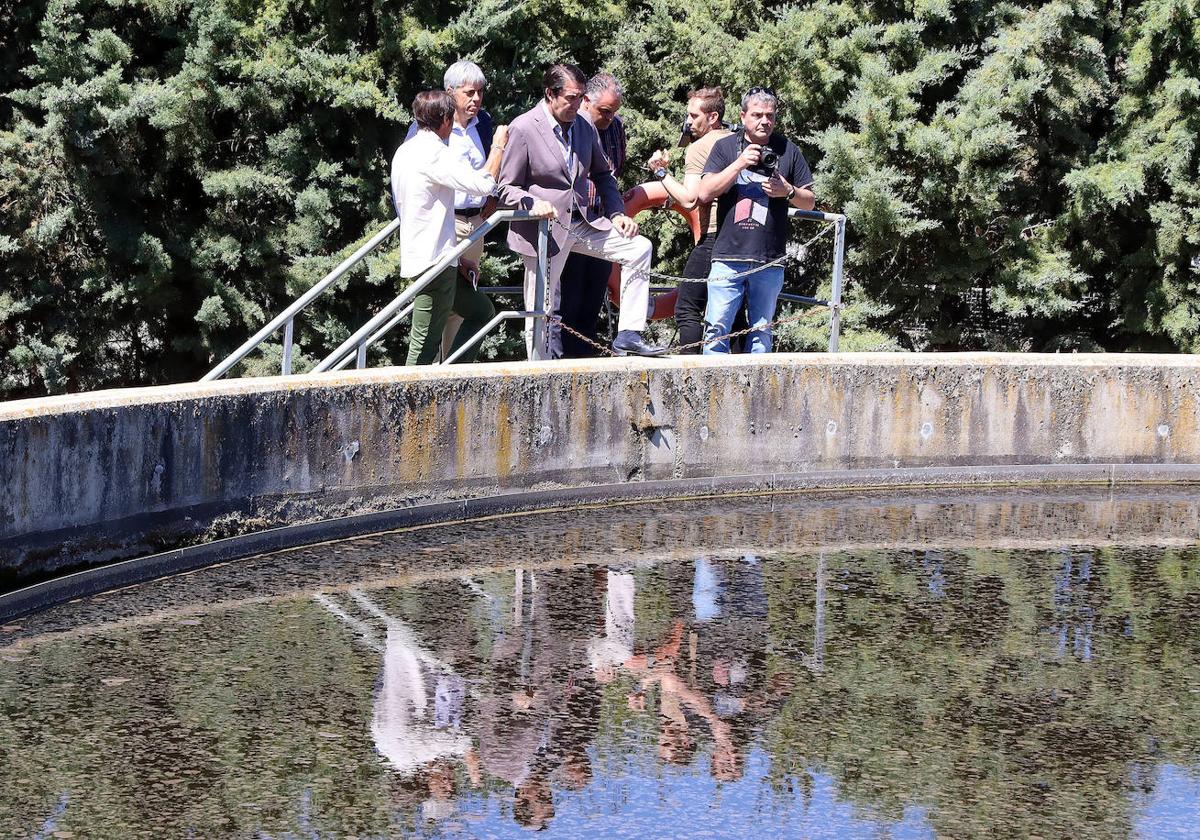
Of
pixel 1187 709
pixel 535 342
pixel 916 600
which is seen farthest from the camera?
pixel 535 342

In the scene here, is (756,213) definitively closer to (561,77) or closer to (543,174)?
(543,174)

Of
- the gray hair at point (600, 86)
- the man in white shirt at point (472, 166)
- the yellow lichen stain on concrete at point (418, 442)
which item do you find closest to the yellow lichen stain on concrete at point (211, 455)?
the yellow lichen stain on concrete at point (418, 442)

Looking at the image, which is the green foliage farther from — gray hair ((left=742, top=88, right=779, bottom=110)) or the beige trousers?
the beige trousers

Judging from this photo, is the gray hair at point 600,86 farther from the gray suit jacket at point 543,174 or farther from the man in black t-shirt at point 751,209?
the man in black t-shirt at point 751,209

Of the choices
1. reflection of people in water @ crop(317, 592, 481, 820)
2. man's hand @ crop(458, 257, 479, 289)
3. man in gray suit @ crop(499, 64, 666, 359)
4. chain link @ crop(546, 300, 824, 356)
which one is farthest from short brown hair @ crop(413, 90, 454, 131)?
reflection of people in water @ crop(317, 592, 481, 820)

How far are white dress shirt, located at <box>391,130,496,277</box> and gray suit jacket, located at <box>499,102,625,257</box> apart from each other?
1.59 ft

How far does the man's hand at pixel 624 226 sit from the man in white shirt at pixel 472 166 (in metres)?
0.70

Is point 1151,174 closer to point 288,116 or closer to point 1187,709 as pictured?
point 288,116

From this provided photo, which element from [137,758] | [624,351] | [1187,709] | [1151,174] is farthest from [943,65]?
[137,758]

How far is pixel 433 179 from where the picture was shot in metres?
8.92

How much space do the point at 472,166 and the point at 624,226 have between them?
0.91 m

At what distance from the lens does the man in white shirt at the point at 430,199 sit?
29.0 feet

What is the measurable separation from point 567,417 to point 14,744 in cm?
427

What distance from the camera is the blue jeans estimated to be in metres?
10.3
